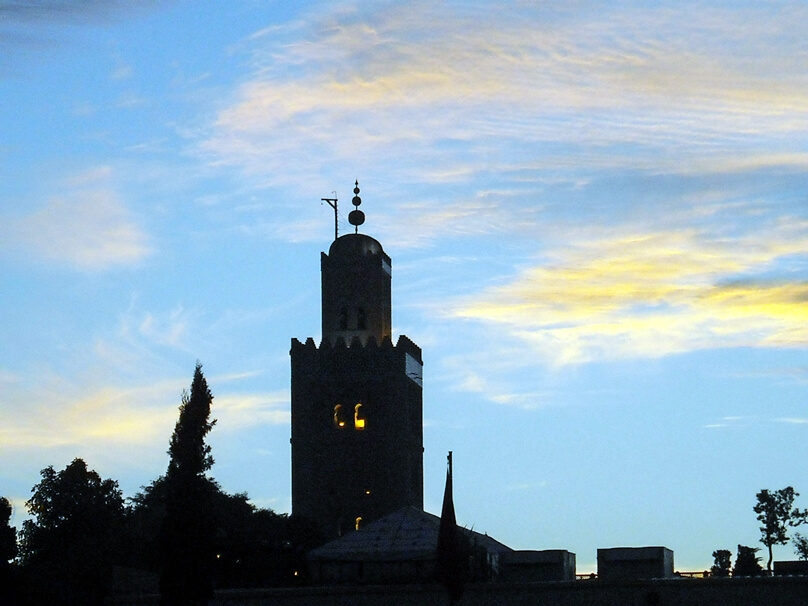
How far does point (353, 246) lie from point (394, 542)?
39919 mm

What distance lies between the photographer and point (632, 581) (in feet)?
214

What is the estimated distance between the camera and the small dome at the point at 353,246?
373ft

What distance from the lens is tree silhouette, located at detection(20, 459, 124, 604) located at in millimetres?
87188

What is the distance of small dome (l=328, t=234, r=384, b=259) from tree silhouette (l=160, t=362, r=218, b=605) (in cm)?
4824

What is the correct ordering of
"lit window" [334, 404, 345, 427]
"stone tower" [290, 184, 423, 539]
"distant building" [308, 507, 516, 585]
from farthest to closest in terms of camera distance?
"lit window" [334, 404, 345, 427], "stone tower" [290, 184, 423, 539], "distant building" [308, 507, 516, 585]

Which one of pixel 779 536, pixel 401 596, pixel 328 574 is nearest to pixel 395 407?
pixel 779 536

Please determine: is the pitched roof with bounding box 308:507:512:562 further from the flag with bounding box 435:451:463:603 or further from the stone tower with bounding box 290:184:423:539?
the stone tower with bounding box 290:184:423:539

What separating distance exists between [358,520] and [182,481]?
45275 mm

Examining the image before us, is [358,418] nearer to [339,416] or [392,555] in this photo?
[339,416]

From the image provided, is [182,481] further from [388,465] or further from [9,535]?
[388,465]

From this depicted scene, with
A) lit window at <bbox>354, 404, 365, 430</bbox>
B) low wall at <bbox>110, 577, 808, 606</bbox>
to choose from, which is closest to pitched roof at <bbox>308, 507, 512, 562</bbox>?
low wall at <bbox>110, 577, 808, 606</bbox>

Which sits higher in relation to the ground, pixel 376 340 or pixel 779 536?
pixel 376 340

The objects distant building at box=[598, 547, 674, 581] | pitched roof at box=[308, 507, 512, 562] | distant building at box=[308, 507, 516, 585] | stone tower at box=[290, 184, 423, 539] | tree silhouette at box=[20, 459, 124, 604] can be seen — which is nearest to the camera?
distant building at box=[598, 547, 674, 581]

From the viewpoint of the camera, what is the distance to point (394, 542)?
252 feet
